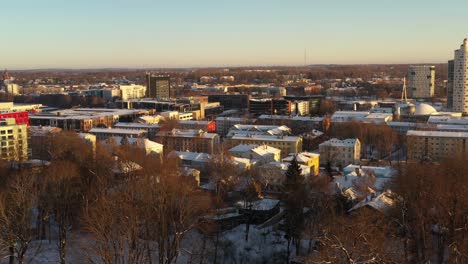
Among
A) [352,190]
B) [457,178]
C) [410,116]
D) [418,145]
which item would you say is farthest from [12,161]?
[410,116]

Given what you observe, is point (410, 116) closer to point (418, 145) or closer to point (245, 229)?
point (418, 145)

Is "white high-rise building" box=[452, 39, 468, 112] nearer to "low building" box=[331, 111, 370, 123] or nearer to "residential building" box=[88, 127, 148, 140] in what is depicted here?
"low building" box=[331, 111, 370, 123]

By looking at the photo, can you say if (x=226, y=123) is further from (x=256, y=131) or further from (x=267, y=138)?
(x=267, y=138)

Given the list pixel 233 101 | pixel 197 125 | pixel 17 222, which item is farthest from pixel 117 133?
pixel 233 101

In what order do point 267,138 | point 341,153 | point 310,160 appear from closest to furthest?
point 310,160 → point 341,153 → point 267,138

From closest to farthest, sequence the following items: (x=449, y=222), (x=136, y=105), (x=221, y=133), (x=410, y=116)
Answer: (x=449, y=222), (x=221, y=133), (x=410, y=116), (x=136, y=105)

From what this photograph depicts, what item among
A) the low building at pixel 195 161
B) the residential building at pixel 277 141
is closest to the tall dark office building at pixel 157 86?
the residential building at pixel 277 141
